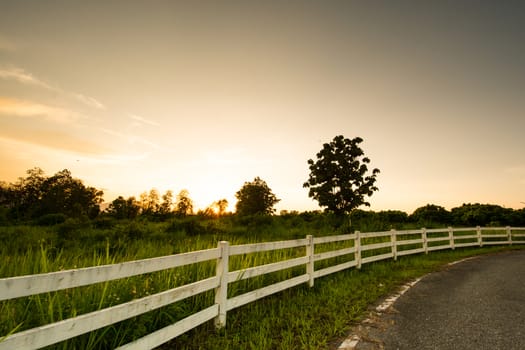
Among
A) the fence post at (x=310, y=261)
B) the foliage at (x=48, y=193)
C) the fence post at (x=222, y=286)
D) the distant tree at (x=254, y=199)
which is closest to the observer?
the fence post at (x=222, y=286)

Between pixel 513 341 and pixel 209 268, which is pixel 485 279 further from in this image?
A: pixel 209 268

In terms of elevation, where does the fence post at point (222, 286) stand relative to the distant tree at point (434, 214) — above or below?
below

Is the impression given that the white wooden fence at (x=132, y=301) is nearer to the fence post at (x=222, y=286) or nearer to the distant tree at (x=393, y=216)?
the fence post at (x=222, y=286)

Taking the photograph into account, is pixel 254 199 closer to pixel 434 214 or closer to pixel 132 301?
pixel 434 214

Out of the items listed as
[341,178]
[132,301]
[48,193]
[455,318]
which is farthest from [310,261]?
[48,193]

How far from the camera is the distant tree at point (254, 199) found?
7556cm

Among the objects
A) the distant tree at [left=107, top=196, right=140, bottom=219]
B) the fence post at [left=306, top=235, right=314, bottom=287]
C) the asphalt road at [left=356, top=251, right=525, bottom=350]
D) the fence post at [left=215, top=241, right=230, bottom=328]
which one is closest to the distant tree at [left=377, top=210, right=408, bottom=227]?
the asphalt road at [left=356, top=251, right=525, bottom=350]

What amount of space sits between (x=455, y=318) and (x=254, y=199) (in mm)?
71199

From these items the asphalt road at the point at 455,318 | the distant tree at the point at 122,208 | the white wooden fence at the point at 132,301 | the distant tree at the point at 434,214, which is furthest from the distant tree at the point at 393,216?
the distant tree at the point at 122,208

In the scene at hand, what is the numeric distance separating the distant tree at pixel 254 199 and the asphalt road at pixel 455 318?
6689cm

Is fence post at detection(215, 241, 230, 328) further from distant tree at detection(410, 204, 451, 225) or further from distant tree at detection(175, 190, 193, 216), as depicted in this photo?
distant tree at detection(175, 190, 193, 216)

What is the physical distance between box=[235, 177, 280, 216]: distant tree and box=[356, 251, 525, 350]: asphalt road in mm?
66894

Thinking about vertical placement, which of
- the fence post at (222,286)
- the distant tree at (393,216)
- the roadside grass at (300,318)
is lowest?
the roadside grass at (300,318)

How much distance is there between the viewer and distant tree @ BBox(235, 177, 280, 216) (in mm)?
75562
